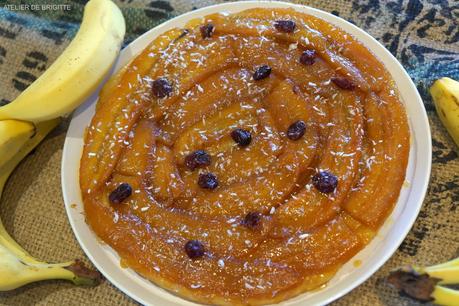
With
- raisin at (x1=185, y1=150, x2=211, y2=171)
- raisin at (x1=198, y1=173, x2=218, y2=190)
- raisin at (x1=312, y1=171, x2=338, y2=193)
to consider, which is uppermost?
raisin at (x1=312, y1=171, x2=338, y2=193)

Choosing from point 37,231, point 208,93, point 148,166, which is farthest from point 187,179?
point 37,231

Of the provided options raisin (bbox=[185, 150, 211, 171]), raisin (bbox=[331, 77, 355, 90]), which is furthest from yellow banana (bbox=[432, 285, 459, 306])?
raisin (bbox=[185, 150, 211, 171])

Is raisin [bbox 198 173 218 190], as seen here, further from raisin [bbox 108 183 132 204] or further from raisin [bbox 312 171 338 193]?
raisin [bbox 312 171 338 193]

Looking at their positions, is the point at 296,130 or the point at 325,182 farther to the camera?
the point at 296,130

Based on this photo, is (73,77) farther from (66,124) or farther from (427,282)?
(427,282)

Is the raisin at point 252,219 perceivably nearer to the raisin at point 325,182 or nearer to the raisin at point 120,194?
the raisin at point 325,182

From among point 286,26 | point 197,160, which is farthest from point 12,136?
point 286,26

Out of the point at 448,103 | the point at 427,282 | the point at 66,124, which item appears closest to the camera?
the point at 427,282
